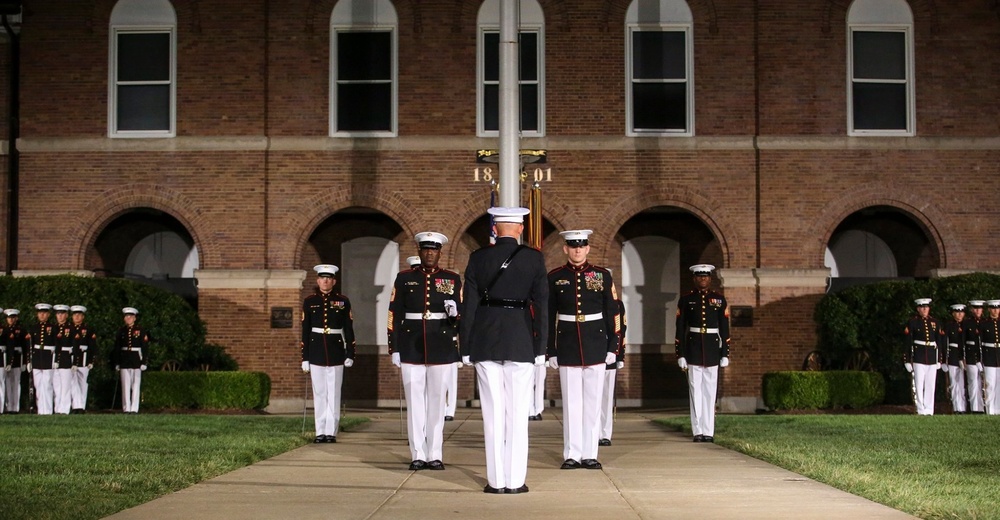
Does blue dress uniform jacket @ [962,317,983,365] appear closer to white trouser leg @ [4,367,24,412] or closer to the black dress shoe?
the black dress shoe

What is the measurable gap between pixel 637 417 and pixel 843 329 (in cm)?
465

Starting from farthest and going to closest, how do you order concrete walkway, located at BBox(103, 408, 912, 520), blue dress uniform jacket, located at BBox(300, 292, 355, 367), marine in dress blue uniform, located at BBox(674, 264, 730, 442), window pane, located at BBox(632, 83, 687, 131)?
window pane, located at BBox(632, 83, 687, 131) → marine in dress blue uniform, located at BBox(674, 264, 730, 442) → blue dress uniform jacket, located at BBox(300, 292, 355, 367) → concrete walkway, located at BBox(103, 408, 912, 520)

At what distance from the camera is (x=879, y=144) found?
26.0 meters

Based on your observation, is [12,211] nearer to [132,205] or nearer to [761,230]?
[132,205]

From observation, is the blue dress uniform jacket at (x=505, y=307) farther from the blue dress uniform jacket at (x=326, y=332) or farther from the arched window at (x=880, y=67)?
the arched window at (x=880, y=67)

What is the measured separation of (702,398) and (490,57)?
11.9 meters

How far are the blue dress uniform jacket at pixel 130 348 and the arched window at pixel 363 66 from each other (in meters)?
5.74

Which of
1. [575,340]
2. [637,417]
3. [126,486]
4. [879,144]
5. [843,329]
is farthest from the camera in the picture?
[879,144]

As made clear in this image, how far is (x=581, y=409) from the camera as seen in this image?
40.4 feet

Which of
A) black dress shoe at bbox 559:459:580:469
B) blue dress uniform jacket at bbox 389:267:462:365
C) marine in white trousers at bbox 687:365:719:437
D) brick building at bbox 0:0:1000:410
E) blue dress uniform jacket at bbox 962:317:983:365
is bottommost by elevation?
black dress shoe at bbox 559:459:580:469

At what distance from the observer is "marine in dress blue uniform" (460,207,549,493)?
33.7 feet

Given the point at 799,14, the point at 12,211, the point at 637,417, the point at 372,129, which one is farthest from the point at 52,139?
the point at 799,14

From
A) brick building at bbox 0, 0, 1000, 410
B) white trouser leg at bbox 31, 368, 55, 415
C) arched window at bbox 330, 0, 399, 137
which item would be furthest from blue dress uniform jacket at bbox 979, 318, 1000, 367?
white trouser leg at bbox 31, 368, 55, 415

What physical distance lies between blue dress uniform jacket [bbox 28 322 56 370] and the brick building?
3.21m
